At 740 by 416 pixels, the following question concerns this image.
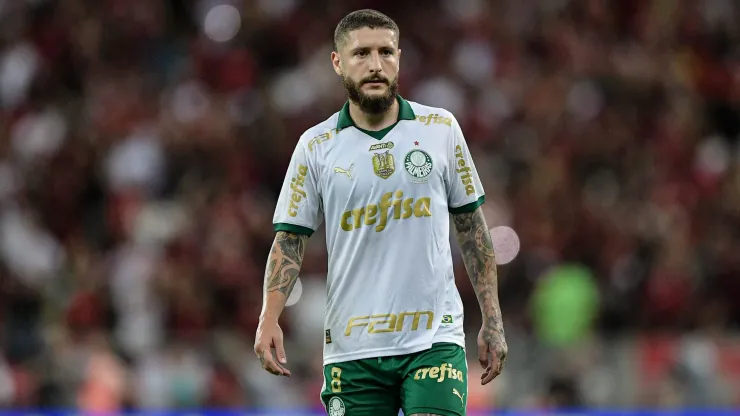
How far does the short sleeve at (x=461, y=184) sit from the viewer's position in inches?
222

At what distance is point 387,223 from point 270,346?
2.34 feet

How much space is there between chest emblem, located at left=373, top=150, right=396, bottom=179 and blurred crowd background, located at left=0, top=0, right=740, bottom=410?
575cm

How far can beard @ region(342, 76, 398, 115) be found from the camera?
5543 millimetres

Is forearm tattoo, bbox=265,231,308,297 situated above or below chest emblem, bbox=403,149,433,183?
below

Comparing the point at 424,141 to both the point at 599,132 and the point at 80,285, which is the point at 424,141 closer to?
the point at 80,285

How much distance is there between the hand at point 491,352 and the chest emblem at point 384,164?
0.78 m

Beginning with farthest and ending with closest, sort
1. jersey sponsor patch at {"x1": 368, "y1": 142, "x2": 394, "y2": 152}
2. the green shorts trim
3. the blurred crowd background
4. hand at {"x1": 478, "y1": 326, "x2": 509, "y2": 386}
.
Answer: the blurred crowd background
jersey sponsor patch at {"x1": 368, "y1": 142, "x2": 394, "y2": 152}
hand at {"x1": 478, "y1": 326, "x2": 509, "y2": 386}
the green shorts trim

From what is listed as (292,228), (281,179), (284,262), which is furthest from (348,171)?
(281,179)

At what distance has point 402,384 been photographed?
5484mm

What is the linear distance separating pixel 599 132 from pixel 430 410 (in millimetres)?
9335

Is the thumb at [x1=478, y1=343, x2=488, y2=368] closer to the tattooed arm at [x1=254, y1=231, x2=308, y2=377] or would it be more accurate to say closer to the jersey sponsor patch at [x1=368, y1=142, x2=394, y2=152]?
the tattooed arm at [x1=254, y1=231, x2=308, y2=377]

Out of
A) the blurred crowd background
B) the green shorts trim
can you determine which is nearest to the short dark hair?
the green shorts trim

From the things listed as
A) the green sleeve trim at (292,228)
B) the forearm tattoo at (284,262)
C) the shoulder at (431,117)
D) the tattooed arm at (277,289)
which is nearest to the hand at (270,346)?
the tattooed arm at (277,289)

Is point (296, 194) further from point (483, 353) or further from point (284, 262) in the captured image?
point (483, 353)
